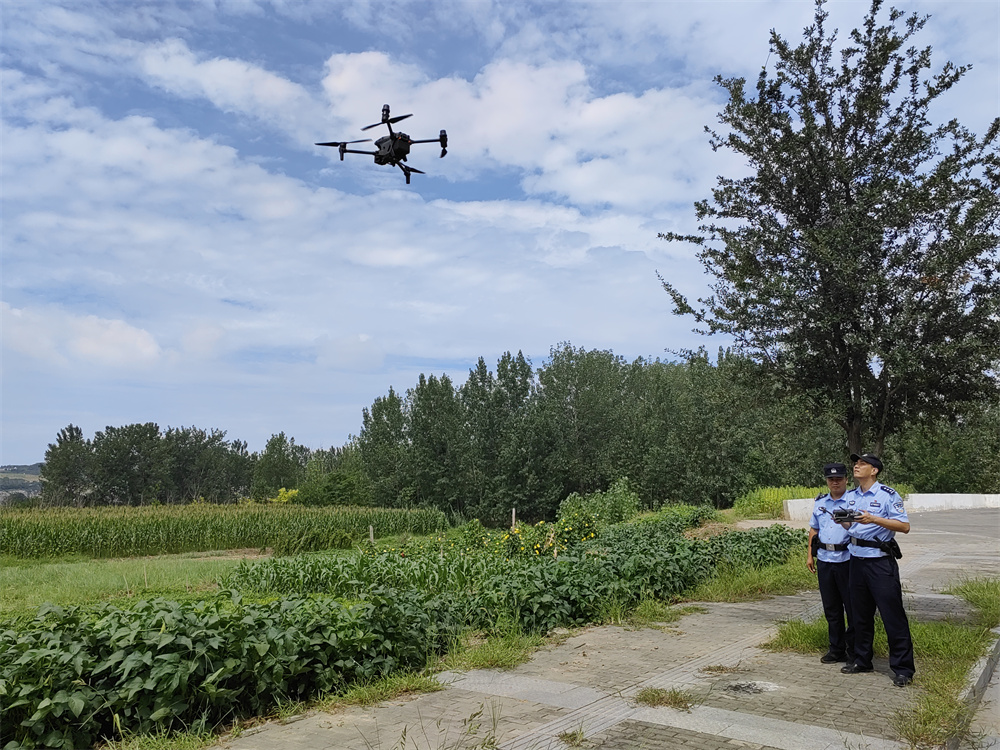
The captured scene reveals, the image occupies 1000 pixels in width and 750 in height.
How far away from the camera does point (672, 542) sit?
11070 millimetres

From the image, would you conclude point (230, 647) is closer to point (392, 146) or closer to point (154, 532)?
point (392, 146)

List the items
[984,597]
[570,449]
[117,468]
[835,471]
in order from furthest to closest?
[117,468], [570,449], [984,597], [835,471]

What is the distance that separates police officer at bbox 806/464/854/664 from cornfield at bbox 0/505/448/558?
19311 millimetres

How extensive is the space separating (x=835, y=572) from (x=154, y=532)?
2727 cm

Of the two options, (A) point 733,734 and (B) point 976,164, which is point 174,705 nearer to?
(A) point 733,734

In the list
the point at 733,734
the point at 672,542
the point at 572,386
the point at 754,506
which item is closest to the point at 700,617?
the point at 672,542

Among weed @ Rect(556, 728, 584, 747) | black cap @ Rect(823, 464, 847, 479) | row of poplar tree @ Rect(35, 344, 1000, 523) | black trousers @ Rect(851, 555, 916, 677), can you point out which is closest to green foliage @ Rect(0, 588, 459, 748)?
weed @ Rect(556, 728, 584, 747)

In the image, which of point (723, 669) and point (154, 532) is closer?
point (723, 669)

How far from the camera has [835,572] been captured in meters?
6.66

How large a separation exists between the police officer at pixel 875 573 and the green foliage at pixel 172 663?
373 centimetres

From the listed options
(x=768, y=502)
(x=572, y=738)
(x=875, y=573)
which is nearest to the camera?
(x=572, y=738)

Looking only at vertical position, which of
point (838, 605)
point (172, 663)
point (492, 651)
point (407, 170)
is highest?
point (407, 170)

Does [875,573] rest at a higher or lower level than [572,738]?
higher

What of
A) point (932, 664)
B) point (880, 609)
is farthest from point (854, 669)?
point (932, 664)
